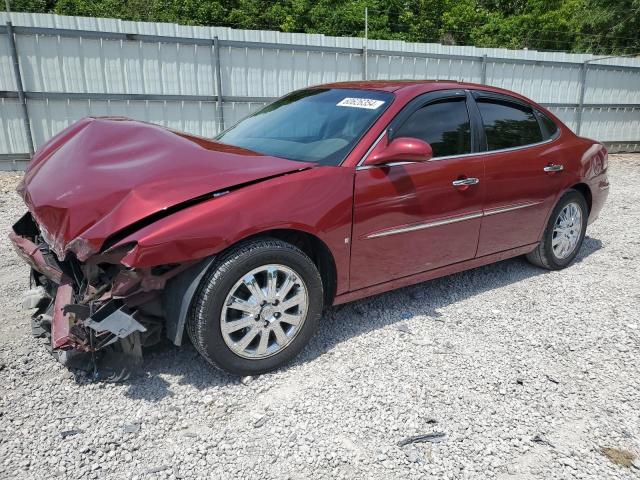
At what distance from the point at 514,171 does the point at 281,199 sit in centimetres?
215

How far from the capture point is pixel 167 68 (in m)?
9.25

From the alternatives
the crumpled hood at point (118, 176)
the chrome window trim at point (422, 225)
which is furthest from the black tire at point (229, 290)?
the chrome window trim at point (422, 225)

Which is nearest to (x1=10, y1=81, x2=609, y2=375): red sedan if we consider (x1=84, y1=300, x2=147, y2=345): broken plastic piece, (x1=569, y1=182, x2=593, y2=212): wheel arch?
(x1=84, y1=300, x2=147, y2=345): broken plastic piece

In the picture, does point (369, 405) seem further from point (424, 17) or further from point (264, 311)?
point (424, 17)

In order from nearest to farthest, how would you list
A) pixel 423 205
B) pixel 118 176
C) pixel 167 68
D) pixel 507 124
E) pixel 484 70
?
pixel 118 176, pixel 423 205, pixel 507 124, pixel 167 68, pixel 484 70

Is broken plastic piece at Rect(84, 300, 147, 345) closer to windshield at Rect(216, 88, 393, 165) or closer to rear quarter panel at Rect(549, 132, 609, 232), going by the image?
windshield at Rect(216, 88, 393, 165)

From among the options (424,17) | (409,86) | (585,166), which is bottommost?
(585,166)

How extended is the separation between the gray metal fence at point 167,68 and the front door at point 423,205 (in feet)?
22.2

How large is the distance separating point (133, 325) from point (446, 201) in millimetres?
2186

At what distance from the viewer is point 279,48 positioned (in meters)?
10.1

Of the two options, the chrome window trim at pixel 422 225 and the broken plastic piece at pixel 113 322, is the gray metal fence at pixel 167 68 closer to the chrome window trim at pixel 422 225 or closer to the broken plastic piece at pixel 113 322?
the chrome window trim at pixel 422 225

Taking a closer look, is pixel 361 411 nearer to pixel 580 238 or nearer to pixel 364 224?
pixel 364 224

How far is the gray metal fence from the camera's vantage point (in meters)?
8.36

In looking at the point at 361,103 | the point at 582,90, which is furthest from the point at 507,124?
the point at 582,90
